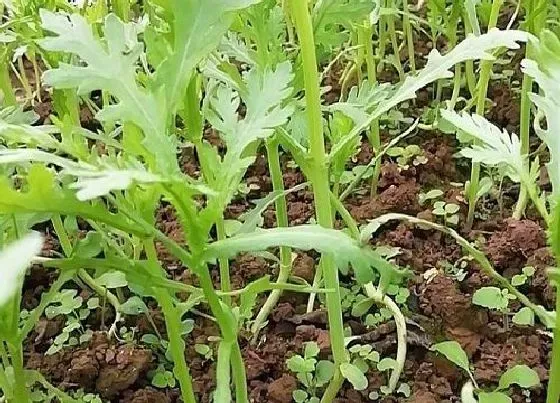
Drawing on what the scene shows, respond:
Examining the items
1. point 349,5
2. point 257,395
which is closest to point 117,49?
point 349,5

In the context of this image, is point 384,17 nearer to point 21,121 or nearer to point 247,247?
point 21,121

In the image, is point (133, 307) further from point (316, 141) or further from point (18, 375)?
point (316, 141)

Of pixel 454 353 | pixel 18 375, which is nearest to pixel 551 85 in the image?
pixel 454 353

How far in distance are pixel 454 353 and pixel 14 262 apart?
605 millimetres

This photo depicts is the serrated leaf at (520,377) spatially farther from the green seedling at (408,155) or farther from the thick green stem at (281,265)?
the green seedling at (408,155)

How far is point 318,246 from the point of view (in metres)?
0.74

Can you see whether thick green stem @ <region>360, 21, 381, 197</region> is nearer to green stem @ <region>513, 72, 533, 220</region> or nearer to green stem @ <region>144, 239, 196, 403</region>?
green stem @ <region>513, 72, 533, 220</region>

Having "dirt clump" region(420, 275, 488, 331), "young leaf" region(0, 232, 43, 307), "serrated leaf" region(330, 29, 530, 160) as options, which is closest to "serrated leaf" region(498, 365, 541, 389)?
"dirt clump" region(420, 275, 488, 331)

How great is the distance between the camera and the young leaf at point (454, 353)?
103cm

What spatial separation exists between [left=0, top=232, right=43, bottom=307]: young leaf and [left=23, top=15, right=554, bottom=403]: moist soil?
1.79ft

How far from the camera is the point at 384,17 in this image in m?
1.55

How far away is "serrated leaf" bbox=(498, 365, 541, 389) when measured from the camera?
1006 millimetres

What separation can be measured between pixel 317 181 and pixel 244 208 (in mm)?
465

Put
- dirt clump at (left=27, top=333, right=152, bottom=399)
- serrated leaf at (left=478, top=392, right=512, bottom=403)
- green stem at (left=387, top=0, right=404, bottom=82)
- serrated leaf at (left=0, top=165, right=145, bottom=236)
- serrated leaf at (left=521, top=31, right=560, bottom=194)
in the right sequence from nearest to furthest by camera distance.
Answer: serrated leaf at (left=0, top=165, right=145, bottom=236) < serrated leaf at (left=521, top=31, right=560, bottom=194) < serrated leaf at (left=478, top=392, right=512, bottom=403) < dirt clump at (left=27, top=333, right=152, bottom=399) < green stem at (left=387, top=0, right=404, bottom=82)
